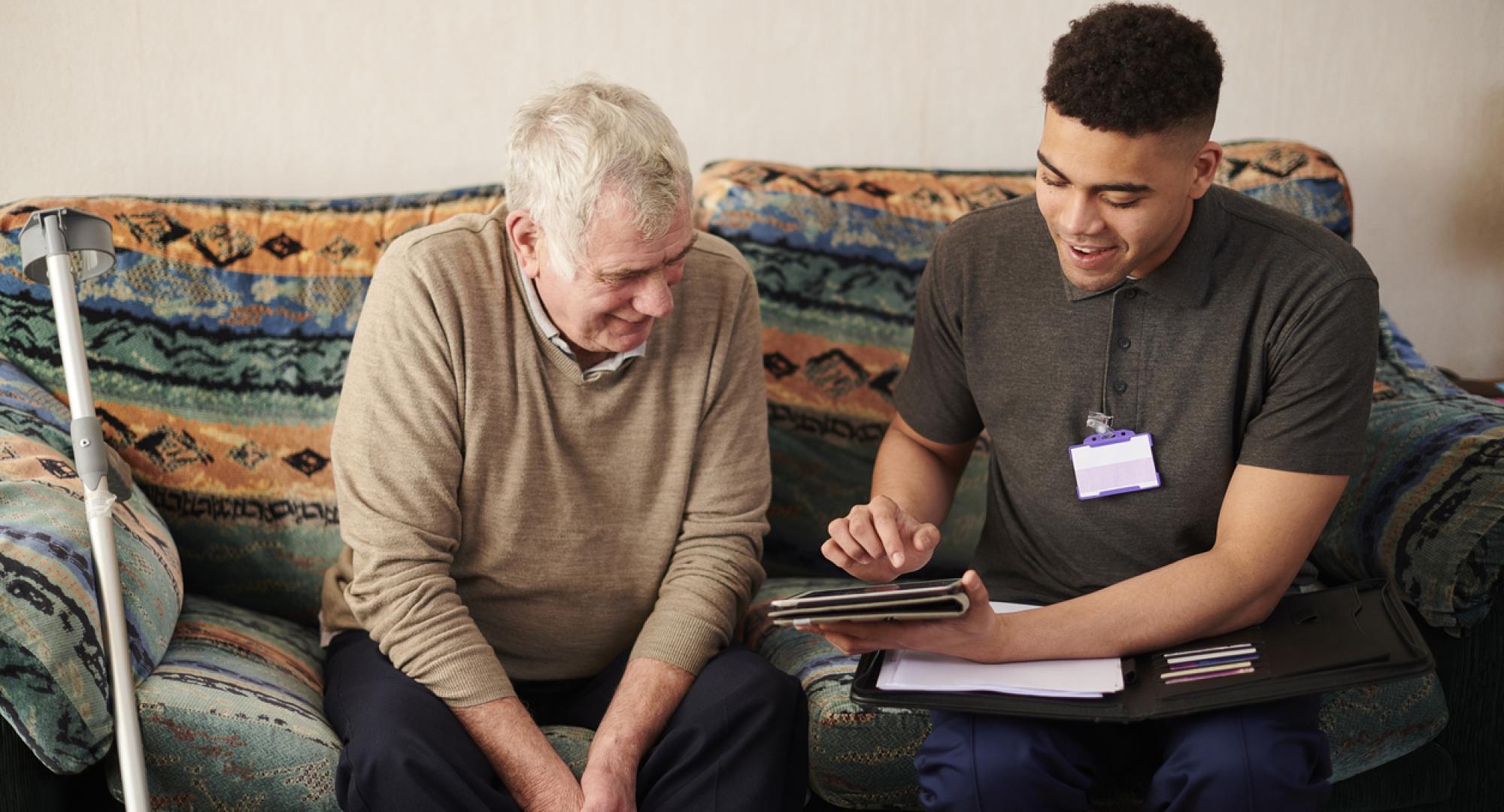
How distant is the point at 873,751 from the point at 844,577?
595 mm

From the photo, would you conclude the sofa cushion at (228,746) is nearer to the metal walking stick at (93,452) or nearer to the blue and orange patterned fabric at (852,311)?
the metal walking stick at (93,452)

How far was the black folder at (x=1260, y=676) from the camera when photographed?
1330 mm

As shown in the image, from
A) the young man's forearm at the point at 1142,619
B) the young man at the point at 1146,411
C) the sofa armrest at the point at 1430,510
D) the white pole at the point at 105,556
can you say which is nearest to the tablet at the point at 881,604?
the young man at the point at 1146,411

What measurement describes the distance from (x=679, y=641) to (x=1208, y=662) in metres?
0.66

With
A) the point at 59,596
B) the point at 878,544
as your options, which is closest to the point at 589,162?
the point at 878,544

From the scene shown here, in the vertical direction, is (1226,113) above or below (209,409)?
above

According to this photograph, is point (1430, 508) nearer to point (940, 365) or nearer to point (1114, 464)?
point (1114, 464)

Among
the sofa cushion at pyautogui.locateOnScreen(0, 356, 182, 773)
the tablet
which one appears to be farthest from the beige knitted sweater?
the tablet

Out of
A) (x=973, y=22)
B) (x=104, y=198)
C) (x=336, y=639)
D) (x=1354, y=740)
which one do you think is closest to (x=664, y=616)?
(x=336, y=639)

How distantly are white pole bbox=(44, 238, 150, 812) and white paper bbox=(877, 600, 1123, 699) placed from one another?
845mm

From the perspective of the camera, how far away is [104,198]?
81.3 inches

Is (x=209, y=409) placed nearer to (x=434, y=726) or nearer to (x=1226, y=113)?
(x=434, y=726)

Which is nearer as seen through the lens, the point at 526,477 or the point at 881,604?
the point at 881,604

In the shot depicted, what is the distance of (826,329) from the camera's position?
2225 mm
